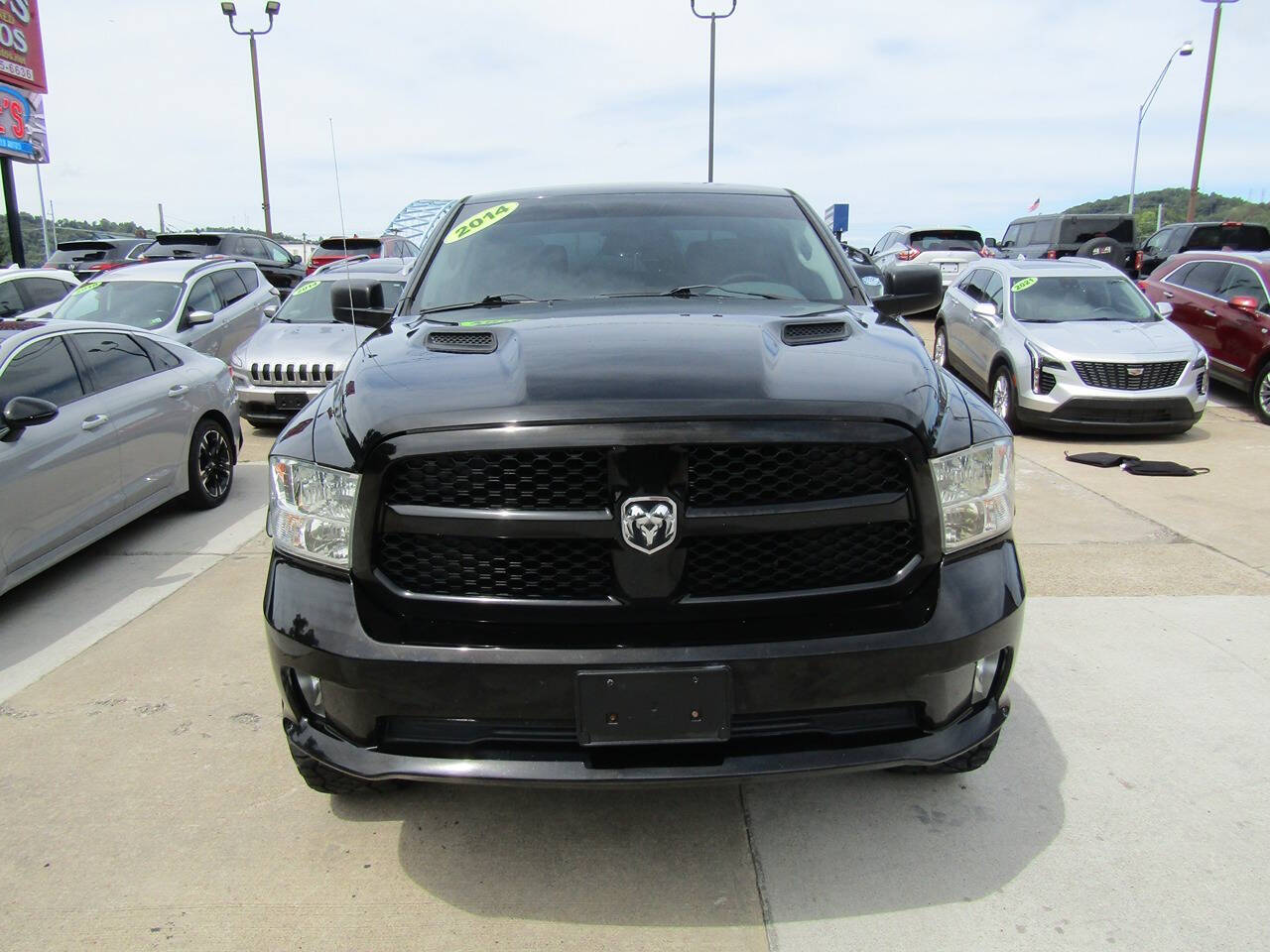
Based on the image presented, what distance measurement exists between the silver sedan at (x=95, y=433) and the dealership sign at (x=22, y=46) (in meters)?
18.1

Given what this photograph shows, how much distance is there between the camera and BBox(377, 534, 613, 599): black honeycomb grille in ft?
7.22

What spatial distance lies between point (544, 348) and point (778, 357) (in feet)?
2.04

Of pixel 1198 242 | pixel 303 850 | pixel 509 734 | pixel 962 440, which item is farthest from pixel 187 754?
pixel 1198 242

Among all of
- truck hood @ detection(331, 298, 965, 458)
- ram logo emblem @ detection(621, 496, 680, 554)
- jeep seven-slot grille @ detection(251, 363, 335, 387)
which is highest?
truck hood @ detection(331, 298, 965, 458)

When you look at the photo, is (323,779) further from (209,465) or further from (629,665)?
(209,465)

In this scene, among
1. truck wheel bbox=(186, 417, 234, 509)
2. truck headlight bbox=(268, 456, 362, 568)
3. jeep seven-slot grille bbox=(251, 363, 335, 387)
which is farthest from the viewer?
jeep seven-slot grille bbox=(251, 363, 335, 387)

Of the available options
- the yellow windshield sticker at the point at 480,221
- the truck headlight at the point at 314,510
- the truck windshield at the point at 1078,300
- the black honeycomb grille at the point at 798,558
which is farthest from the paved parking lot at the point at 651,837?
the truck windshield at the point at 1078,300

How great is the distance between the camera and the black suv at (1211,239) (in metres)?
17.0

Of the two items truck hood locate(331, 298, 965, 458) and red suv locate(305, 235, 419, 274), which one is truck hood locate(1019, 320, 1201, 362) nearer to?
truck hood locate(331, 298, 965, 458)

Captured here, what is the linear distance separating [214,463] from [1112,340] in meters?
8.18

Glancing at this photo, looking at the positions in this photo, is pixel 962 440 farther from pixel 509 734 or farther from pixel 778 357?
pixel 509 734

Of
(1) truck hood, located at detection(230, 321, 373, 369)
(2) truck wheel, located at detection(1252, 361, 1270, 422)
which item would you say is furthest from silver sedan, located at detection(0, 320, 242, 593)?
(2) truck wheel, located at detection(1252, 361, 1270, 422)

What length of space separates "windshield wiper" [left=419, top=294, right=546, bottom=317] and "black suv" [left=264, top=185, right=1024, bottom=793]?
0.89 metres

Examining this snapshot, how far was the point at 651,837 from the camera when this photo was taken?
107 inches
